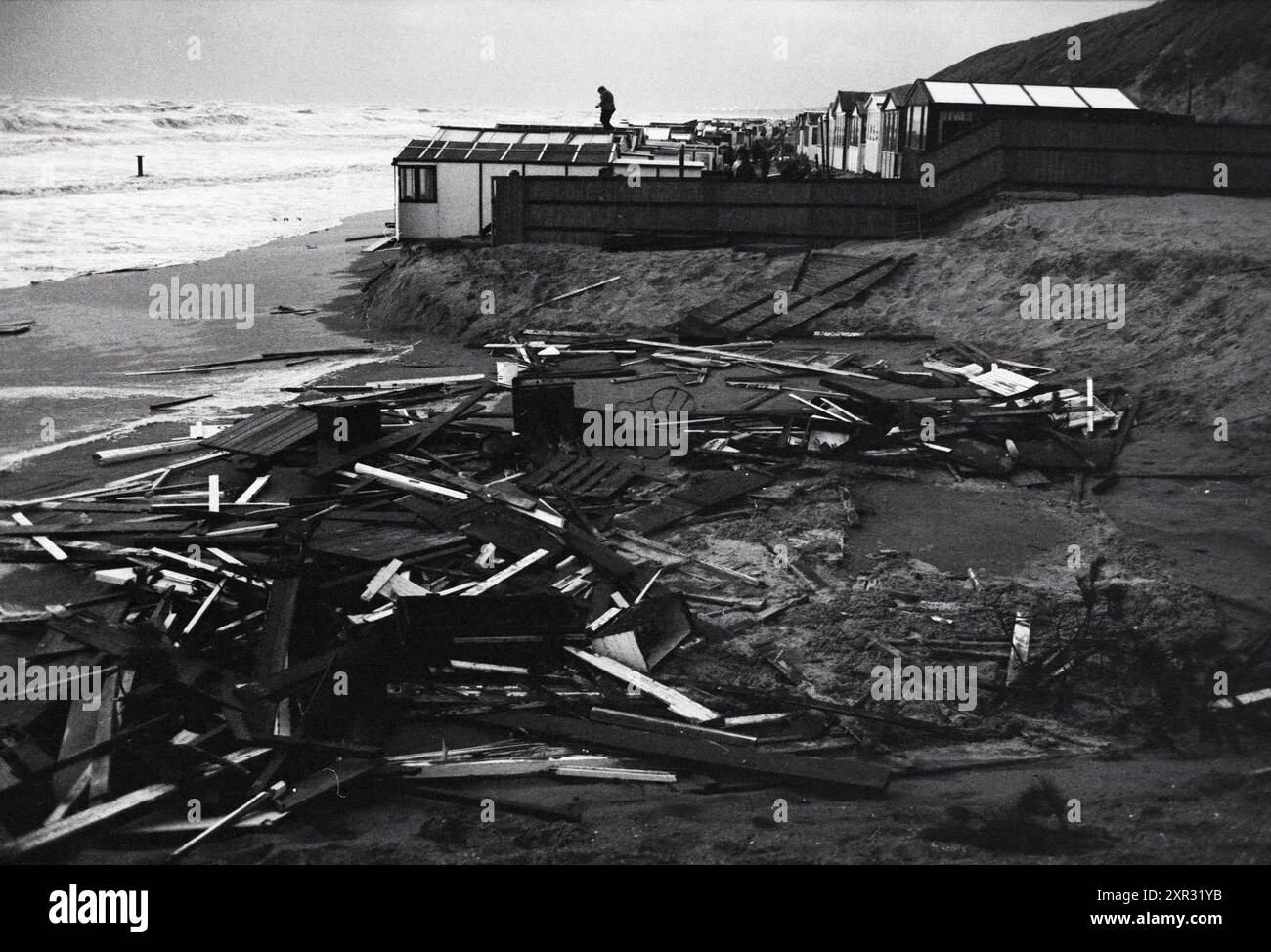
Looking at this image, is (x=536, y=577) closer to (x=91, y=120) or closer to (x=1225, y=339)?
(x=1225, y=339)

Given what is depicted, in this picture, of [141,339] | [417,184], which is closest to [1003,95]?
[417,184]

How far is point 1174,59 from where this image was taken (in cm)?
7356

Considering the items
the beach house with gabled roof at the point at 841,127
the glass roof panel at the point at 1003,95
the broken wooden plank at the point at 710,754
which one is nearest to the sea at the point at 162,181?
the beach house with gabled roof at the point at 841,127

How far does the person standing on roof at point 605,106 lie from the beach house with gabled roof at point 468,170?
4.60 meters

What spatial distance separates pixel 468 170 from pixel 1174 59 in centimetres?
5689

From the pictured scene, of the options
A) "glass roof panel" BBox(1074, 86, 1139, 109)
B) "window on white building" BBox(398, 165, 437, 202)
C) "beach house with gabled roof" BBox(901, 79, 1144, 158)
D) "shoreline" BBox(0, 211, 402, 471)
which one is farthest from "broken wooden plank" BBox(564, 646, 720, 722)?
"glass roof panel" BBox(1074, 86, 1139, 109)

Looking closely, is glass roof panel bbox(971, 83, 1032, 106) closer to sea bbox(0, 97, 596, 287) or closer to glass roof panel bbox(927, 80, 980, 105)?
glass roof panel bbox(927, 80, 980, 105)

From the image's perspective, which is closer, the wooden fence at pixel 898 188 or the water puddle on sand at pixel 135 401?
the water puddle on sand at pixel 135 401

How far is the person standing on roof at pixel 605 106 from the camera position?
42000 millimetres

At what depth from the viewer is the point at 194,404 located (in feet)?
70.3

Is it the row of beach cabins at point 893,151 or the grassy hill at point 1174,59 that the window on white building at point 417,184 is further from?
the grassy hill at point 1174,59

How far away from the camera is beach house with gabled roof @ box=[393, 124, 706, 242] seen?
3616 centimetres

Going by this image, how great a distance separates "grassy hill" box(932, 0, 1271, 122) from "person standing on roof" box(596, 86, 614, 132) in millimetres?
20855

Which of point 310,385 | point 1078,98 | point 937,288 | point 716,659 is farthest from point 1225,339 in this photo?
point 1078,98
